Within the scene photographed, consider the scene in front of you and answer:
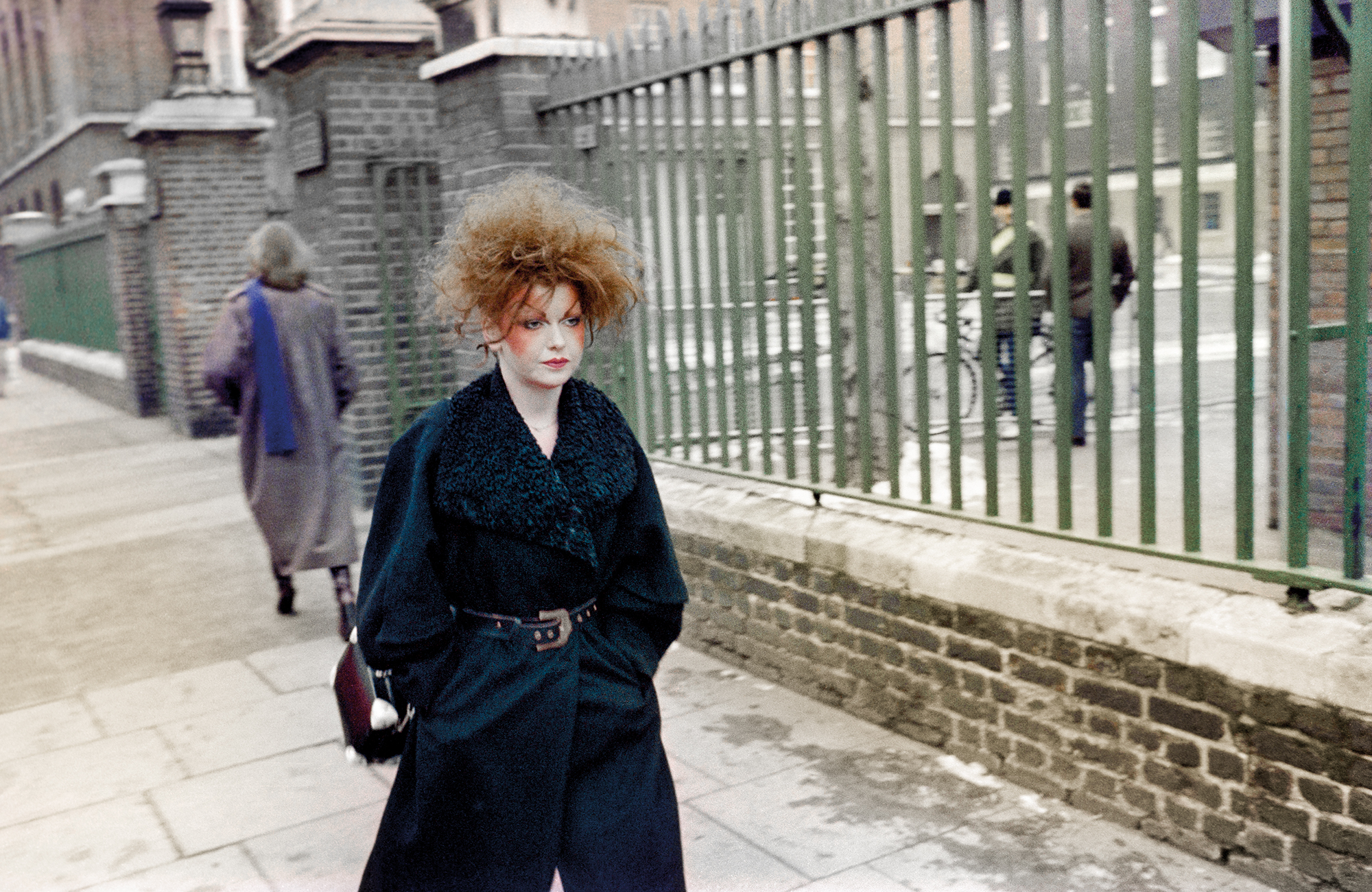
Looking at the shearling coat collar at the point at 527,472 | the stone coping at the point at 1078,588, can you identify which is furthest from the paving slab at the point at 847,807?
the shearling coat collar at the point at 527,472

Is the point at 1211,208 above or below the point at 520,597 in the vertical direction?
above

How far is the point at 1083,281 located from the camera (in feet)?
28.5

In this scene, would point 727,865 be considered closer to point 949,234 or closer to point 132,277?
point 949,234

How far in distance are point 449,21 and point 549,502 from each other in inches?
205

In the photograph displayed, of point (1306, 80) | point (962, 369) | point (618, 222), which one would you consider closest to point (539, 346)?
point (618, 222)

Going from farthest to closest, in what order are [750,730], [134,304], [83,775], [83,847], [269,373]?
1. [134,304]
2. [269,373]
3. [750,730]
4. [83,775]
5. [83,847]

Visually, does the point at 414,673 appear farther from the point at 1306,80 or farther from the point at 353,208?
the point at 353,208

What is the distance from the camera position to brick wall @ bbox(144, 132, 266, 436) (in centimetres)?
1304

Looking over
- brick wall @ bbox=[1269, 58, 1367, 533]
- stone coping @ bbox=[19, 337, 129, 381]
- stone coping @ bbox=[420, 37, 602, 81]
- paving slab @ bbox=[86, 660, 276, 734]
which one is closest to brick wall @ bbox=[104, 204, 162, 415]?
stone coping @ bbox=[19, 337, 129, 381]

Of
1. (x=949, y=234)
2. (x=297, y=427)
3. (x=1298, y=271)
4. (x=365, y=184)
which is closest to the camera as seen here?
(x=1298, y=271)

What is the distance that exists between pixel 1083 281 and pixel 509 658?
23.3 feet

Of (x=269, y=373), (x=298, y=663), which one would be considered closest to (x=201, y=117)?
(x=269, y=373)

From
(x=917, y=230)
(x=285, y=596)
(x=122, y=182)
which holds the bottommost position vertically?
(x=285, y=596)

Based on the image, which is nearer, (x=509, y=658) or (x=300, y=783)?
(x=509, y=658)
